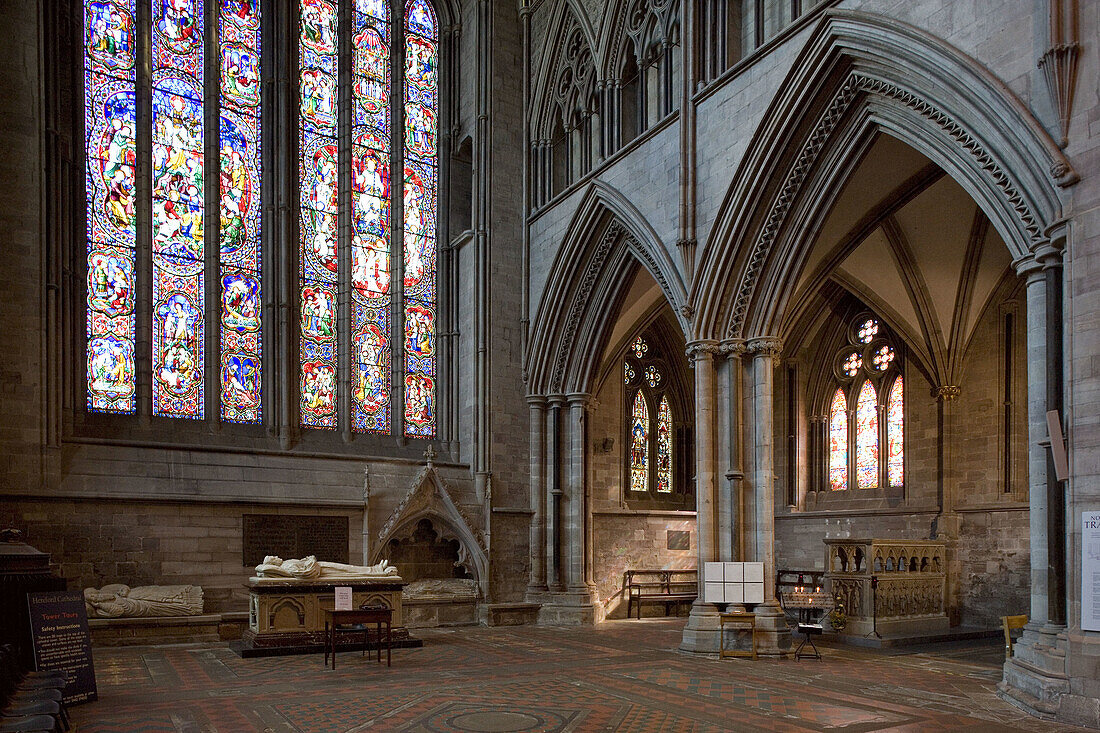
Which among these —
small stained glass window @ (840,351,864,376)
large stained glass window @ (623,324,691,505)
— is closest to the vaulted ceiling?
small stained glass window @ (840,351,864,376)

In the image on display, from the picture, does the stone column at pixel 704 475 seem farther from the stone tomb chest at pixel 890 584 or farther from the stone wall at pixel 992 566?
the stone wall at pixel 992 566

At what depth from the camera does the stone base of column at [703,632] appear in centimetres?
1238

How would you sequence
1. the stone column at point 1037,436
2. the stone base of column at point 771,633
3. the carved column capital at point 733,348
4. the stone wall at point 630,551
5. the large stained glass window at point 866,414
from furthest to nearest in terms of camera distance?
the stone wall at point 630,551, the large stained glass window at point 866,414, the carved column capital at point 733,348, the stone base of column at point 771,633, the stone column at point 1037,436

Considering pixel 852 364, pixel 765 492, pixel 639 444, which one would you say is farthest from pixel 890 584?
pixel 639 444

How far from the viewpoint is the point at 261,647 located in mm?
11977

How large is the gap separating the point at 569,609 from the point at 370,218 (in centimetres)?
803

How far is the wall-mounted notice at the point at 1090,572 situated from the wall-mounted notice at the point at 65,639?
8.44m

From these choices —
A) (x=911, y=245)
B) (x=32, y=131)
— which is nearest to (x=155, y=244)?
(x=32, y=131)

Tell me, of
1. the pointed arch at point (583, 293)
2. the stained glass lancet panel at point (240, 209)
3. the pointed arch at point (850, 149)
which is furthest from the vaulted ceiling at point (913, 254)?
the stained glass lancet panel at point (240, 209)

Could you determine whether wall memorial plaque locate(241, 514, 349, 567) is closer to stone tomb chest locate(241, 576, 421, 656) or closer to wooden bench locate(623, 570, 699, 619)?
stone tomb chest locate(241, 576, 421, 656)

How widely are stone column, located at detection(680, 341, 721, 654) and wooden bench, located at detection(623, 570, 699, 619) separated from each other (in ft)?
18.8

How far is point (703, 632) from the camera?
491 inches

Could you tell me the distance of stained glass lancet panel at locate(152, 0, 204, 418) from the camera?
50.7 ft

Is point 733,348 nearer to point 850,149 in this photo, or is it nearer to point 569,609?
point 850,149
